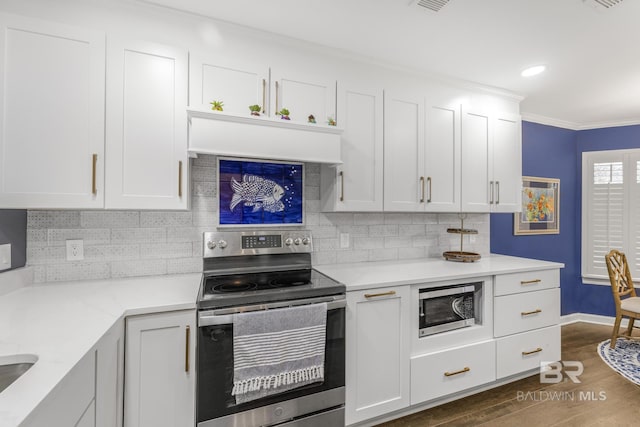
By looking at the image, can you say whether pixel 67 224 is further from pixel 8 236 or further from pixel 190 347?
pixel 190 347

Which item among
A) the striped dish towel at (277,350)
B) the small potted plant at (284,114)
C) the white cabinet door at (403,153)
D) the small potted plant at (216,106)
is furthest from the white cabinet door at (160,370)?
the white cabinet door at (403,153)

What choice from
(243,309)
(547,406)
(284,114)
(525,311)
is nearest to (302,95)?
(284,114)

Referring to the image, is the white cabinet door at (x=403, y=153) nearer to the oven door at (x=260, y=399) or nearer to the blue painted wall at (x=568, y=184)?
the oven door at (x=260, y=399)

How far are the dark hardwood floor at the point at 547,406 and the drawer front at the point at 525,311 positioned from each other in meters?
0.46

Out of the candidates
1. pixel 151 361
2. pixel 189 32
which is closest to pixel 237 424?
pixel 151 361

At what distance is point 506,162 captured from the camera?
9.67 ft

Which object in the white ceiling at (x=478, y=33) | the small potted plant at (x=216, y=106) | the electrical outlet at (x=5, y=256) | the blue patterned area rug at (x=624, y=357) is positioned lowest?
the blue patterned area rug at (x=624, y=357)

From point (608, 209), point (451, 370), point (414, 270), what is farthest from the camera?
point (608, 209)

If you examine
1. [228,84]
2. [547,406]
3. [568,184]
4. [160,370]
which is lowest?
[547,406]

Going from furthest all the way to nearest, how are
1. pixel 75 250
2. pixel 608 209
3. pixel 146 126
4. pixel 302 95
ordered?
1. pixel 608 209
2. pixel 302 95
3. pixel 75 250
4. pixel 146 126

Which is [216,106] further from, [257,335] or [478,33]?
[478,33]

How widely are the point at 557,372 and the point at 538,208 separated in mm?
1898

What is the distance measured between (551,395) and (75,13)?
13.2 ft

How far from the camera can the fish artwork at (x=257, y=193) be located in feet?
7.34
